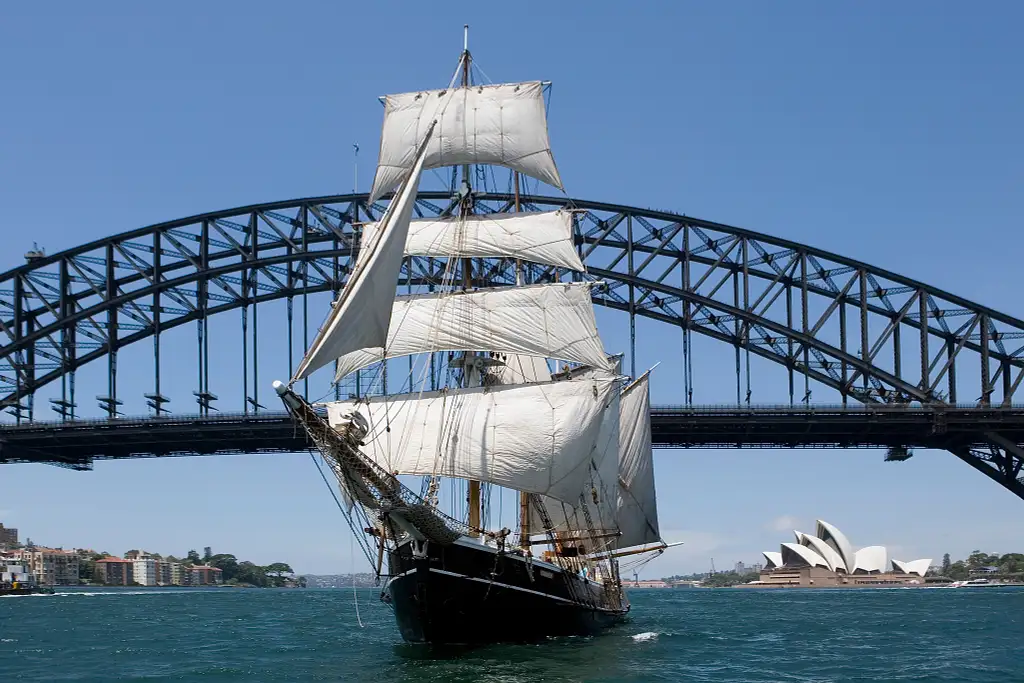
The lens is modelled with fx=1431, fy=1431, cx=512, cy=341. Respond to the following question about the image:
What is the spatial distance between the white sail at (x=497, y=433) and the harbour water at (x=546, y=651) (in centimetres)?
498

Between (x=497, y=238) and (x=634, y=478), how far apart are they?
11181 mm

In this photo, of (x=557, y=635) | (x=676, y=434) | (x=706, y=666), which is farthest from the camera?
(x=676, y=434)

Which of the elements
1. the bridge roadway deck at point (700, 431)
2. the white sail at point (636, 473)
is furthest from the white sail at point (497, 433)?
the bridge roadway deck at point (700, 431)

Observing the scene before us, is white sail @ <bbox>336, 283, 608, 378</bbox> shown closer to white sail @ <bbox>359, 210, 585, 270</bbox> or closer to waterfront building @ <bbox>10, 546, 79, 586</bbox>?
white sail @ <bbox>359, 210, 585, 270</bbox>

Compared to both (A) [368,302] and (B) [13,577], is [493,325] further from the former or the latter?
(B) [13,577]

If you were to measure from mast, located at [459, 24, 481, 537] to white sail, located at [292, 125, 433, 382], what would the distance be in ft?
34.7

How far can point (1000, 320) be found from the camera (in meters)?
85.9

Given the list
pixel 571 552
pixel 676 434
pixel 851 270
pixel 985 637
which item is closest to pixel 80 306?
pixel 676 434

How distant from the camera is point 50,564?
177125mm

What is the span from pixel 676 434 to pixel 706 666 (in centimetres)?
4057

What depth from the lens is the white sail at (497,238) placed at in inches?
1881

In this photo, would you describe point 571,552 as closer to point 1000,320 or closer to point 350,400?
point 350,400

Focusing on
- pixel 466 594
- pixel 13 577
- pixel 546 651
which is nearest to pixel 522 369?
pixel 466 594

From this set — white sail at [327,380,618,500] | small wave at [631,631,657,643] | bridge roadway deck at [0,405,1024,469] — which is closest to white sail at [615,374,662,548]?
small wave at [631,631,657,643]
